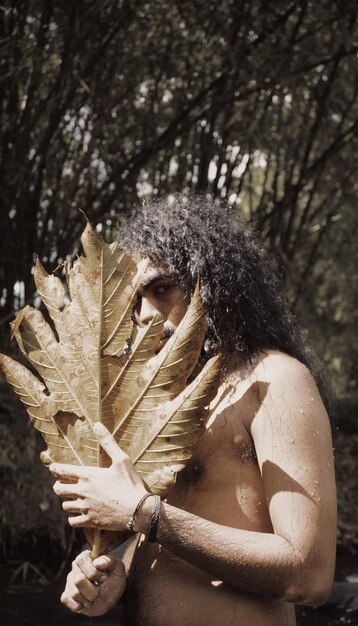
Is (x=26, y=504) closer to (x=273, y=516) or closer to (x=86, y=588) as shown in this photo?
(x=86, y=588)

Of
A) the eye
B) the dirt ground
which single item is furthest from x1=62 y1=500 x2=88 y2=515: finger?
the dirt ground

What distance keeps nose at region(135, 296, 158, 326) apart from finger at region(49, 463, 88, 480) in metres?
0.34

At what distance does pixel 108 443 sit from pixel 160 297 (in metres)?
0.38

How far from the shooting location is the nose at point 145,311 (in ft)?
5.30

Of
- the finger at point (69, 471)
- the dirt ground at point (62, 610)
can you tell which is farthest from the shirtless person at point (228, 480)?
the dirt ground at point (62, 610)

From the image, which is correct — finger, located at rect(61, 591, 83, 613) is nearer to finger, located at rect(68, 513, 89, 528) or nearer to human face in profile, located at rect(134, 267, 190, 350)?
finger, located at rect(68, 513, 89, 528)

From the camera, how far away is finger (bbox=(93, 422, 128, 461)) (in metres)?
1.36

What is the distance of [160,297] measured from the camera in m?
1.65

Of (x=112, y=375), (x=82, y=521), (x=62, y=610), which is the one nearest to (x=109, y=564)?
(x=82, y=521)

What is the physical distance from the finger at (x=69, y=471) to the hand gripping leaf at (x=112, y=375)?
0.04 m

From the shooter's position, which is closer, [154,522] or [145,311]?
[154,522]

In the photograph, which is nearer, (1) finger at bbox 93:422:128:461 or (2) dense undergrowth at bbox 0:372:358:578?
(1) finger at bbox 93:422:128:461

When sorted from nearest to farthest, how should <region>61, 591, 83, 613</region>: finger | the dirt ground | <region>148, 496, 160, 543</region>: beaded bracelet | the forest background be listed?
<region>148, 496, 160, 543</region>: beaded bracelet → <region>61, 591, 83, 613</region>: finger → the dirt ground → the forest background

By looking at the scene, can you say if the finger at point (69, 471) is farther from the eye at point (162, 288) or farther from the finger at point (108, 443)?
the eye at point (162, 288)
